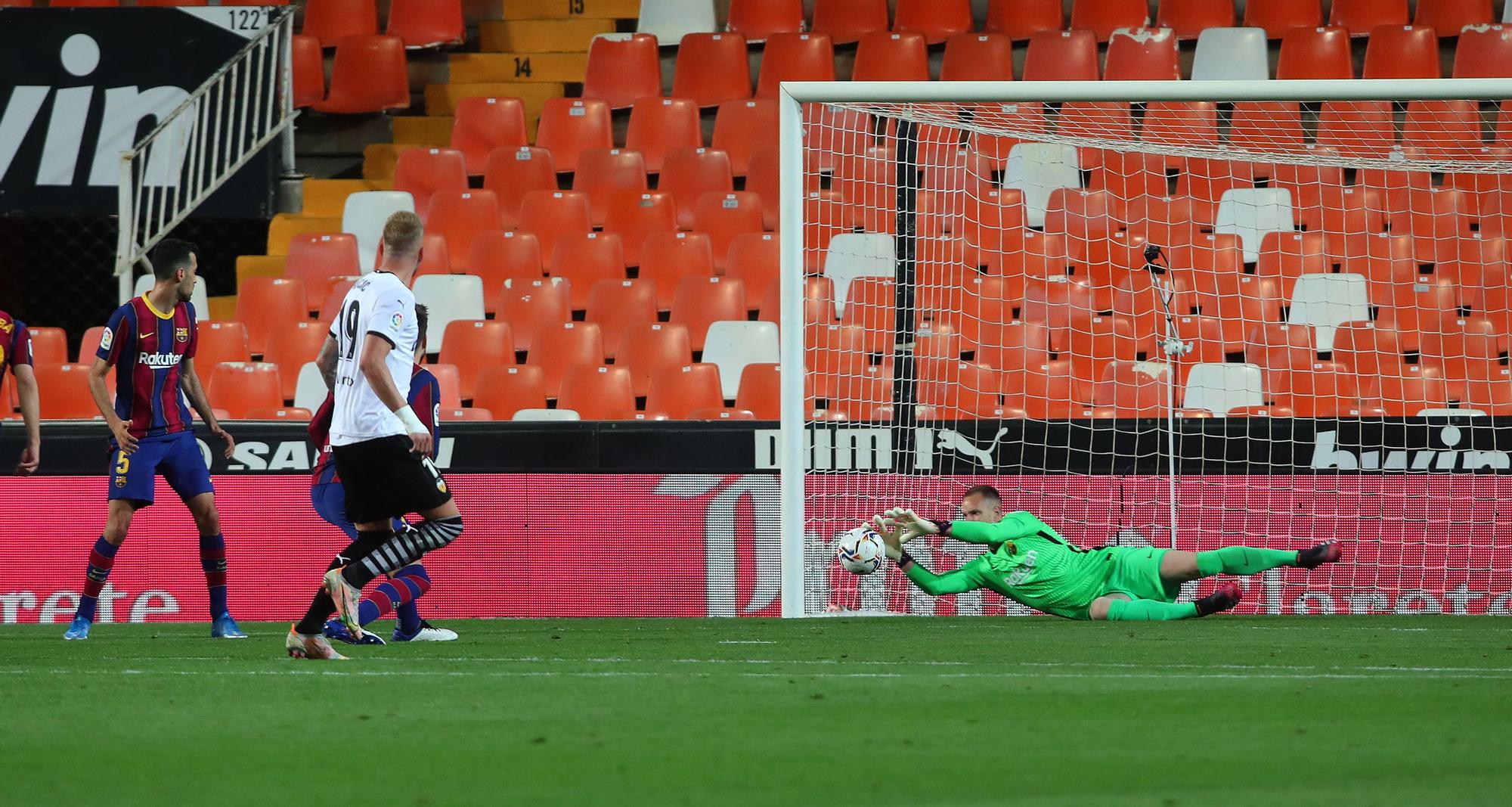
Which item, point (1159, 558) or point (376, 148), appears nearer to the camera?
point (1159, 558)

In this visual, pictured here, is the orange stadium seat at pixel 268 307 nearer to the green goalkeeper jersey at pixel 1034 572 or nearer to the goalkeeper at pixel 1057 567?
the goalkeeper at pixel 1057 567

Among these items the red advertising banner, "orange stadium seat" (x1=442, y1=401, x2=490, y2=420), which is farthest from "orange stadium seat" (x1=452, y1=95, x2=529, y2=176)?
the red advertising banner

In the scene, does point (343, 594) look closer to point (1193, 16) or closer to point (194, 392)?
point (194, 392)

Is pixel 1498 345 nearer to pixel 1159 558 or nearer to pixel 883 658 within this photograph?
pixel 1159 558

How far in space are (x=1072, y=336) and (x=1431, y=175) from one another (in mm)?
2671

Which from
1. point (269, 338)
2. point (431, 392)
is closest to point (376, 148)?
point (269, 338)

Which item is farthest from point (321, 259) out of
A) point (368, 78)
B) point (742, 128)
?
point (742, 128)

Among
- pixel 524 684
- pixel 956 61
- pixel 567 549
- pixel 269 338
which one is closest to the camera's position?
pixel 524 684

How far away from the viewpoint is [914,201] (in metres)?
10.3

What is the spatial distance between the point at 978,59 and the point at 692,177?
94.7 inches

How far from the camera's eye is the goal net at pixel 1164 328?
9.74 metres

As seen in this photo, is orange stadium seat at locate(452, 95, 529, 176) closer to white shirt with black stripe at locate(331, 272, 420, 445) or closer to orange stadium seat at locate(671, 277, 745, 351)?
orange stadium seat at locate(671, 277, 745, 351)

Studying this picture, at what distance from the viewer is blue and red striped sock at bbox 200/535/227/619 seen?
8.24 meters

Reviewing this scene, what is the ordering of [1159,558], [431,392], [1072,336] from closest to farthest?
1. [431,392]
2. [1159,558]
3. [1072,336]
